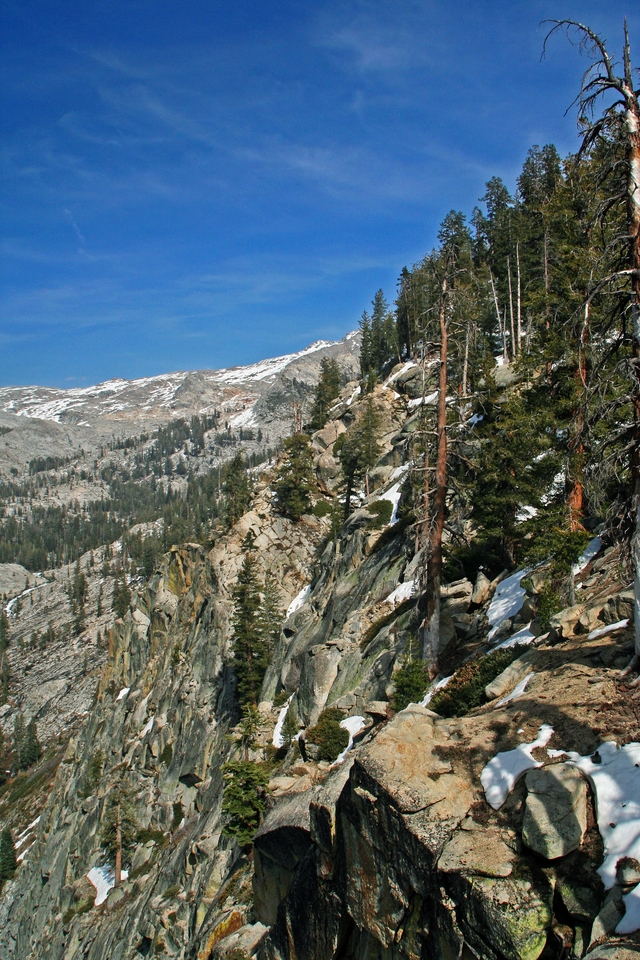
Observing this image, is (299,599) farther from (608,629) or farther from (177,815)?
(608,629)

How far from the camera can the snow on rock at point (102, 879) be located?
43.8 metres

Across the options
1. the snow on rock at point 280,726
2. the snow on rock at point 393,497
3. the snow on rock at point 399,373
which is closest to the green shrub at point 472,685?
the snow on rock at point 280,726

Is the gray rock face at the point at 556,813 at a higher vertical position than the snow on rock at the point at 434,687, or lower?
higher

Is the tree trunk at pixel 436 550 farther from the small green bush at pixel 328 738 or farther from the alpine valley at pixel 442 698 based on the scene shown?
the small green bush at pixel 328 738

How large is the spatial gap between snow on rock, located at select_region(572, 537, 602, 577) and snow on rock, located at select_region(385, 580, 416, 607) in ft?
37.4

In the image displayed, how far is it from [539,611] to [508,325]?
63.6 metres

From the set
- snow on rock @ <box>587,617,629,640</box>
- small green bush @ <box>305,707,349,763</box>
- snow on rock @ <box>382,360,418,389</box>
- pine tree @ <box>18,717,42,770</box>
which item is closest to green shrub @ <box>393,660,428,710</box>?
small green bush @ <box>305,707,349,763</box>

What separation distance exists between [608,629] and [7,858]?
92472 millimetres

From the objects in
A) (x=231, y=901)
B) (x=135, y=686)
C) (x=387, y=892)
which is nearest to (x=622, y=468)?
(x=387, y=892)

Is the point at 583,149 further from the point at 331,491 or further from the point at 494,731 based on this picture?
the point at 331,491

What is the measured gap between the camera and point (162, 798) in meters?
45.8

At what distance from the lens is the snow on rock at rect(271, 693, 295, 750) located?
95.5 ft

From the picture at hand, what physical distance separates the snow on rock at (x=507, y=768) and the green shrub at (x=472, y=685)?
12.0ft

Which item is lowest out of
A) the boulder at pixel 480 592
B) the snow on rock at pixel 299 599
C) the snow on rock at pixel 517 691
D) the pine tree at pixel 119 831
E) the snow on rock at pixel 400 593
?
the pine tree at pixel 119 831
